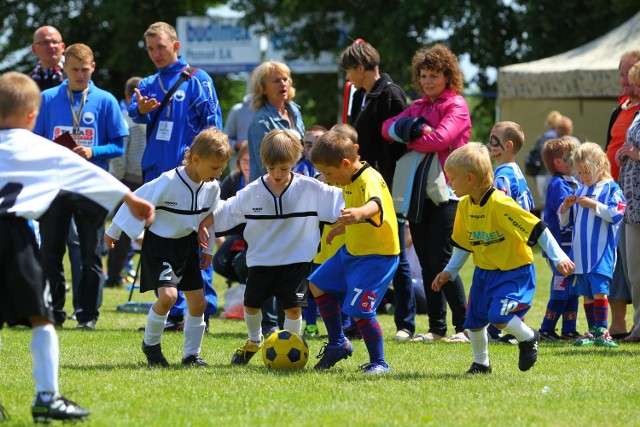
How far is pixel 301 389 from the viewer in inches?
245

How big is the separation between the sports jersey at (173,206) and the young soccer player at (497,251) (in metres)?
1.64

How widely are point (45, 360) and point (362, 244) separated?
7.96 ft

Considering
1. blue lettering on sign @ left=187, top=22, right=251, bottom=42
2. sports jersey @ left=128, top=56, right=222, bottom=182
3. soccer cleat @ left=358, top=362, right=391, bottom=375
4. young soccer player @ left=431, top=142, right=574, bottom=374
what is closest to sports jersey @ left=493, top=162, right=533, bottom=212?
young soccer player @ left=431, top=142, right=574, bottom=374

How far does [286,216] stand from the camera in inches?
282

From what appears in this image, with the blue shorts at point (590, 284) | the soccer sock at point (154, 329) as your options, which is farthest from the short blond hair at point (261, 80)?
the blue shorts at point (590, 284)

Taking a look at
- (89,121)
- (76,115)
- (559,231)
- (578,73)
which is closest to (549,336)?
(559,231)

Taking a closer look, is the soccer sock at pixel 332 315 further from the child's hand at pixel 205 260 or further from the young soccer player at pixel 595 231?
the young soccer player at pixel 595 231

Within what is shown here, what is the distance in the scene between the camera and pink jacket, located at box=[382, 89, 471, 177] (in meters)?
8.59

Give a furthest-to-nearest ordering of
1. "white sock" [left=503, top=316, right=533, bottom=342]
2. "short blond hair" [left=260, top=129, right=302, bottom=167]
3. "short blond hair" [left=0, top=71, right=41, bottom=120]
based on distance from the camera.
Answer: "short blond hair" [left=260, top=129, right=302, bottom=167]
"white sock" [left=503, top=316, right=533, bottom=342]
"short blond hair" [left=0, top=71, right=41, bottom=120]

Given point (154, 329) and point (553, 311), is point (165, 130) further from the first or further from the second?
point (553, 311)

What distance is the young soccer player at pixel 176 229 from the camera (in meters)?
7.07

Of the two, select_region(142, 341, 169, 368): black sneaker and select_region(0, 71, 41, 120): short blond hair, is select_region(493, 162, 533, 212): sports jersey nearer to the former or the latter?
select_region(142, 341, 169, 368): black sneaker

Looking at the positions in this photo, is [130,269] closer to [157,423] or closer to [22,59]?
[157,423]

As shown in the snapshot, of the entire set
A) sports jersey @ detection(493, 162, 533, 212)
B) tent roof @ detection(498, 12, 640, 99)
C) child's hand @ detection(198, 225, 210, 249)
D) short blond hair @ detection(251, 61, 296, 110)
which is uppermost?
tent roof @ detection(498, 12, 640, 99)
